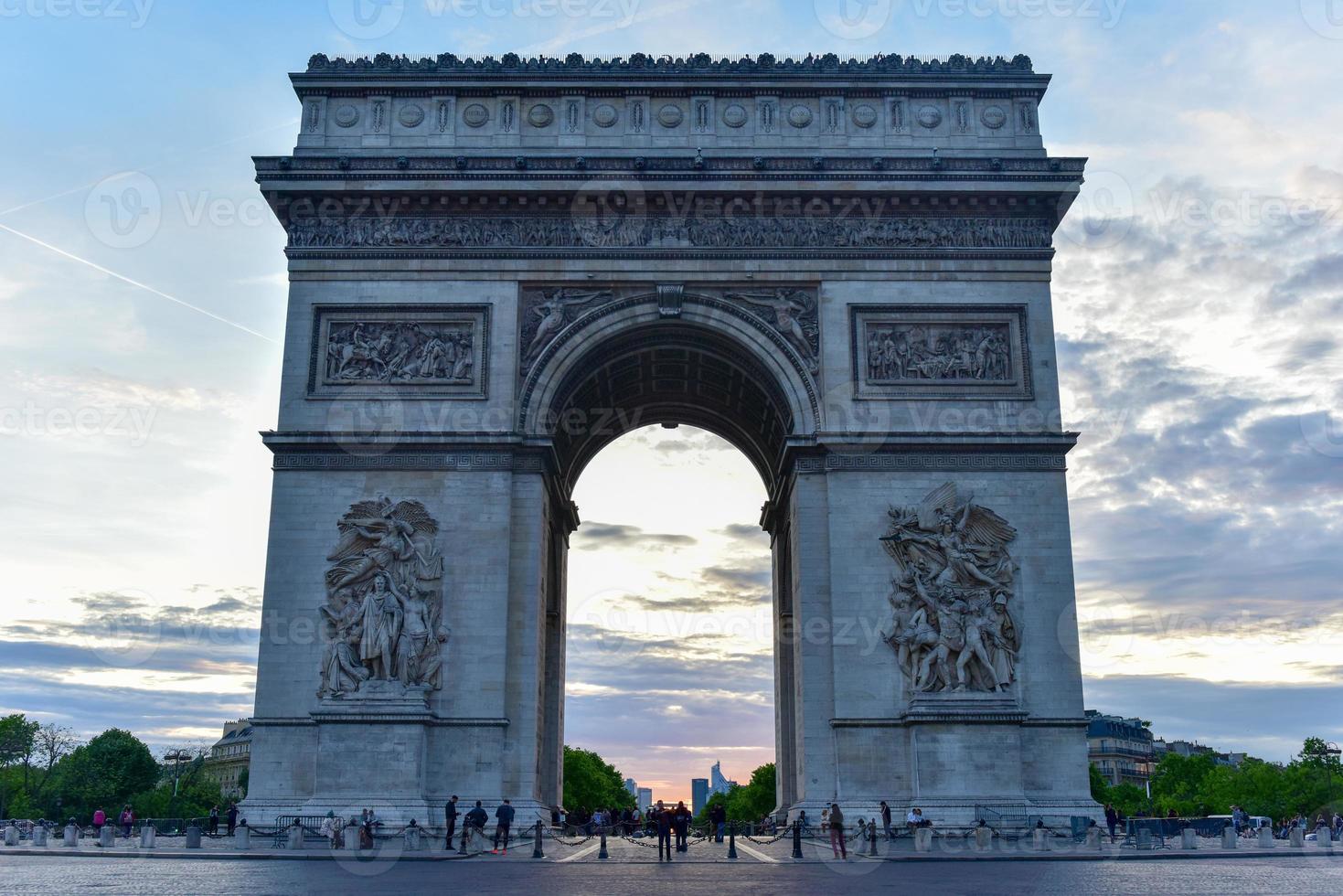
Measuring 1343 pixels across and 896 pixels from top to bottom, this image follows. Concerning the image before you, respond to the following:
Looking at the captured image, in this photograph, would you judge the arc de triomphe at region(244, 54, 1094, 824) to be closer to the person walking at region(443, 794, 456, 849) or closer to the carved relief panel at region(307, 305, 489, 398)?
the carved relief panel at region(307, 305, 489, 398)

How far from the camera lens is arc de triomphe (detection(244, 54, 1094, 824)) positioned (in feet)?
103

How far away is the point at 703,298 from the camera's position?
114 ft

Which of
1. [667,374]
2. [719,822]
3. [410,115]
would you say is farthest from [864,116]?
[719,822]

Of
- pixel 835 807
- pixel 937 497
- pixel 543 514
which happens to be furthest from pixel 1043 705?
pixel 543 514

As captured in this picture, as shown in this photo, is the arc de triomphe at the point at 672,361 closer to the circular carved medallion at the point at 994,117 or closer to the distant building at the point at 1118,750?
the circular carved medallion at the point at 994,117

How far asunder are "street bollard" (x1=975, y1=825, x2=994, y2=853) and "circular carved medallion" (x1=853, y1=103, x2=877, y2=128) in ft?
62.6

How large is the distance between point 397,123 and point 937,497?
18.0 meters

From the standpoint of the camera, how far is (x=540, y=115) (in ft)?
118

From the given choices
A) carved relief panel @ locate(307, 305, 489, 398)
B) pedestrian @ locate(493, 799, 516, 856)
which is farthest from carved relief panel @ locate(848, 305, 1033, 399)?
pedestrian @ locate(493, 799, 516, 856)

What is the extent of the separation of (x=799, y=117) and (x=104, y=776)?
73470mm

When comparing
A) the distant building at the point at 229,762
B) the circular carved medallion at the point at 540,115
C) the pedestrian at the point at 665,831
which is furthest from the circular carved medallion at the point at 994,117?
the distant building at the point at 229,762

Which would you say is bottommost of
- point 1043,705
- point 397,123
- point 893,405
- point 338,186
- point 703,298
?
point 1043,705

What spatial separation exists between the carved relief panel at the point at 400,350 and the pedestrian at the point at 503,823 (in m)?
10.7

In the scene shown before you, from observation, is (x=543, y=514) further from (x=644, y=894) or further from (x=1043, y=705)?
(x=644, y=894)
